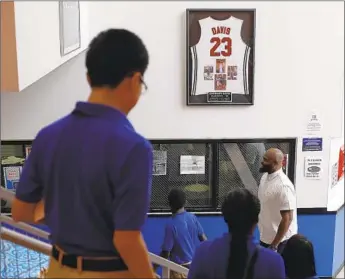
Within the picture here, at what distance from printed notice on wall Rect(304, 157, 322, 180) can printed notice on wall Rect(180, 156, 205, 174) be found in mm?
1045

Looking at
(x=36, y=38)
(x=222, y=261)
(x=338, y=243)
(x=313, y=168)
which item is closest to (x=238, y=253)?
(x=222, y=261)

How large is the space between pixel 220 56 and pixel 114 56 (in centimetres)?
386

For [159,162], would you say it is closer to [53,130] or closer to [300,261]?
[300,261]

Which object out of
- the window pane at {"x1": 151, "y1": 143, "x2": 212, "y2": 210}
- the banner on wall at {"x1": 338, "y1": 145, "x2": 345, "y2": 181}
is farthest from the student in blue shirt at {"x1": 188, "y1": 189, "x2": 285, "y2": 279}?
the banner on wall at {"x1": 338, "y1": 145, "x2": 345, "y2": 181}

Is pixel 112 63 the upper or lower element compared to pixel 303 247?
upper

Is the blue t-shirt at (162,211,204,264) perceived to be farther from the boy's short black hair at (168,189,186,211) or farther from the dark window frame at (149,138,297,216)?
the dark window frame at (149,138,297,216)

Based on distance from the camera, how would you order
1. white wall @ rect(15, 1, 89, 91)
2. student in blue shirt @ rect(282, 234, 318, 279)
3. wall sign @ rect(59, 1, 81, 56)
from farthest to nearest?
wall sign @ rect(59, 1, 81, 56) < white wall @ rect(15, 1, 89, 91) < student in blue shirt @ rect(282, 234, 318, 279)

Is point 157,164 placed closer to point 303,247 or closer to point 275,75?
point 275,75

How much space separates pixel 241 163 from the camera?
5336 mm

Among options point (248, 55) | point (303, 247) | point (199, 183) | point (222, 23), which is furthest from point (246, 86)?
point (303, 247)

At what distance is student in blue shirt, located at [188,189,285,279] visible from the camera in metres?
1.59

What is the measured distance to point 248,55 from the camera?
5008 mm

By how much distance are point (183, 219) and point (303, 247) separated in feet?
5.91

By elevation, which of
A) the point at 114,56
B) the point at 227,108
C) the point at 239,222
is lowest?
the point at 239,222
